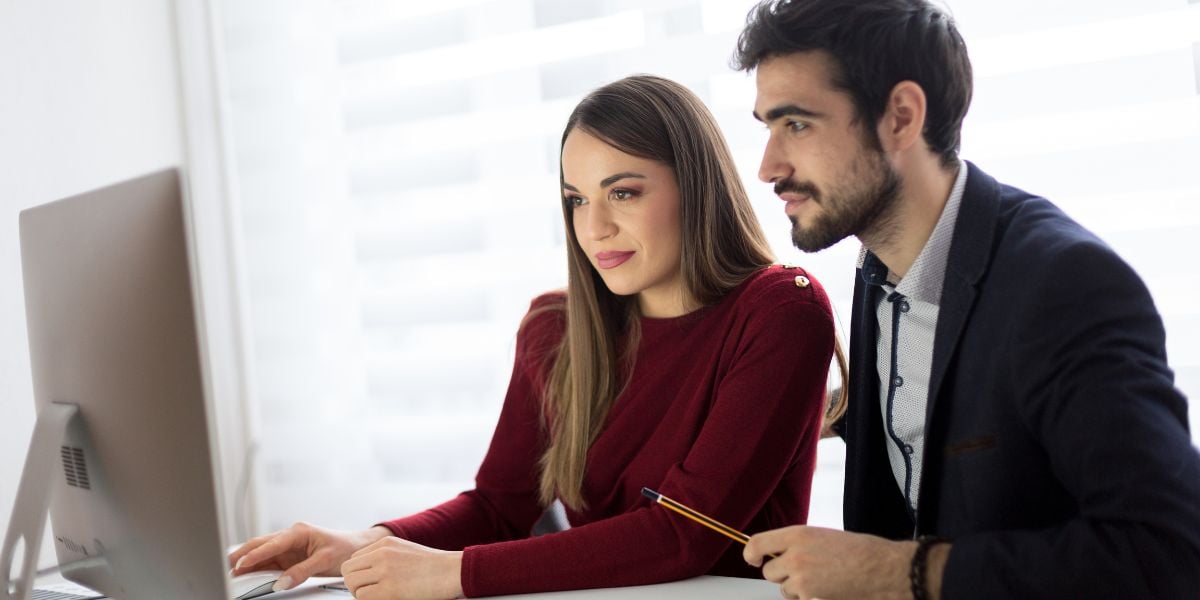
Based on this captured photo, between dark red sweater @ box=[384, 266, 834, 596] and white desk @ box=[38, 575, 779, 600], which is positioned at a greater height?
dark red sweater @ box=[384, 266, 834, 596]

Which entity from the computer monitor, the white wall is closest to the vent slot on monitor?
the computer monitor

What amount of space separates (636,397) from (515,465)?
0.29 meters

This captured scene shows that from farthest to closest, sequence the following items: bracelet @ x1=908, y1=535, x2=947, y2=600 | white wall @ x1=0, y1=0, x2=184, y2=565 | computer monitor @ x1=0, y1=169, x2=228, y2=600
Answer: white wall @ x1=0, y1=0, x2=184, y2=565
bracelet @ x1=908, y1=535, x2=947, y2=600
computer monitor @ x1=0, y1=169, x2=228, y2=600

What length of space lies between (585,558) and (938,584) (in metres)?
0.44

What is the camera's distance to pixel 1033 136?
6.41 ft

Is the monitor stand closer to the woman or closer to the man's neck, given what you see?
the woman

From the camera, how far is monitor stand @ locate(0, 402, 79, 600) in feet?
3.79

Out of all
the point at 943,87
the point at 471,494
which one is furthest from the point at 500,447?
the point at 943,87

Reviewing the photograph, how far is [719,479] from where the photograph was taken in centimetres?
139

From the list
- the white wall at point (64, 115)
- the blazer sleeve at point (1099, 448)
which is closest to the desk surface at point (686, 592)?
the blazer sleeve at point (1099, 448)

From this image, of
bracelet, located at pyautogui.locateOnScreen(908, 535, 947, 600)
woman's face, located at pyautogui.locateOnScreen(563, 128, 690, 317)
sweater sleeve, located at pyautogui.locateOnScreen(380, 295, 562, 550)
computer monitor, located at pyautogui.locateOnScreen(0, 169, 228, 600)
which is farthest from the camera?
sweater sleeve, located at pyautogui.locateOnScreen(380, 295, 562, 550)

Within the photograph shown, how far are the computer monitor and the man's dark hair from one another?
0.82m

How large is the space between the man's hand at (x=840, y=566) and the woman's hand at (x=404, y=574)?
390 millimetres

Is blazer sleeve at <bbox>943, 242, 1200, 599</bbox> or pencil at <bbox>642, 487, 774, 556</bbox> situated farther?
pencil at <bbox>642, 487, 774, 556</bbox>
